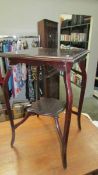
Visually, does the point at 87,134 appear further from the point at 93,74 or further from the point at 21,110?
the point at 93,74

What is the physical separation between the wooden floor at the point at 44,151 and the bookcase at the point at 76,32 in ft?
8.23

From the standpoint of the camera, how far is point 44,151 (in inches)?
43.0

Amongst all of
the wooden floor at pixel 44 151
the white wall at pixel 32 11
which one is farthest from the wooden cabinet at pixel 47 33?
the wooden floor at pixel 44 151

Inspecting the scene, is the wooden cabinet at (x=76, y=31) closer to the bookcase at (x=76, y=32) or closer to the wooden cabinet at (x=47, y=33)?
the bookcase at (x=76, y=32)

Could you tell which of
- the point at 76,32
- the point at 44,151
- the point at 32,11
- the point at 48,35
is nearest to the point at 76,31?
the point at 76,32

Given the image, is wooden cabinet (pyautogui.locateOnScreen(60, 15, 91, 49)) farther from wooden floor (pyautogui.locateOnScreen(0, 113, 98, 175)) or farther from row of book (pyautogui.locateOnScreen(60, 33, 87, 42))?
wooden floor (pyautogui.locateOnScreen(0, 113, 98, 175))

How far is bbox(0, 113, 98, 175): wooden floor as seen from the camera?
3.14 ft

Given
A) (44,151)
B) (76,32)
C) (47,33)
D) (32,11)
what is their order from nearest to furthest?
(44,151) → (47,33) → (32,11) → (76,32)

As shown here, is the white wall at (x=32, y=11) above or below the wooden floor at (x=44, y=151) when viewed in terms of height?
above

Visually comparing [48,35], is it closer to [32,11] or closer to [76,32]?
[32,11]

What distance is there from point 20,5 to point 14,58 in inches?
75.8

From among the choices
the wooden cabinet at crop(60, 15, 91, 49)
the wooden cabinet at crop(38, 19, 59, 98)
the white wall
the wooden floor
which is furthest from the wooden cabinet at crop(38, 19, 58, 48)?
the wooden cabinet at crop(60, 15, 91, 49)

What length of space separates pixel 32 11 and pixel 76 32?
209 centimetres

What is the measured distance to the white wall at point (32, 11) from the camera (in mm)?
2422
